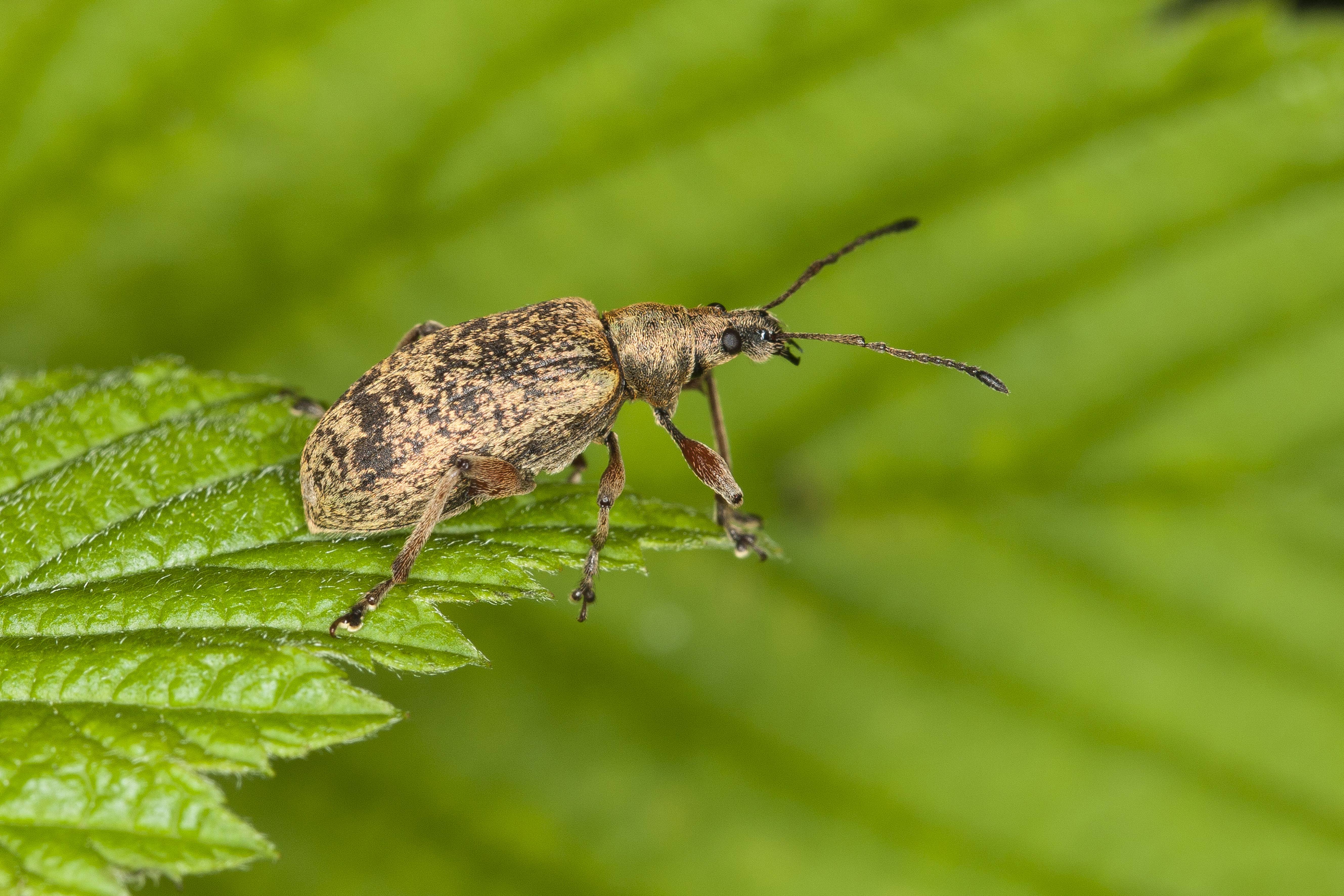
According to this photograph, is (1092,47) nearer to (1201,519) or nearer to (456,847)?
(1201,519)

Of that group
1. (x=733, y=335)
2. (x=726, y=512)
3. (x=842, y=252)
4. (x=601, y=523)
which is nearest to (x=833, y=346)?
(x=842, y=252)

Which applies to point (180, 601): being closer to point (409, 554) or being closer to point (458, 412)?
point (409, 554)

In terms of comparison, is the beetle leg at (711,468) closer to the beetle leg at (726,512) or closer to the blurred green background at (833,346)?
the beetle leg at (726,512)

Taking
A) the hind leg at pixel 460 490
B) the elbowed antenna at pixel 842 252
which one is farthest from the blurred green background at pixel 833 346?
the hind leg at pixel 460 490

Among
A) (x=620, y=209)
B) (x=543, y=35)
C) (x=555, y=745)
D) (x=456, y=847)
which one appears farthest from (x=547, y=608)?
(x=543, y=35)

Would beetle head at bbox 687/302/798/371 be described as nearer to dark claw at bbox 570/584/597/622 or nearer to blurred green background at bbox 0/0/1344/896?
blurred green background at bbox 0/0/1344/896

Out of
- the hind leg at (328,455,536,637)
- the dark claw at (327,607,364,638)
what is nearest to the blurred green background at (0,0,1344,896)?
the hind leg at (328,455,536,637)
